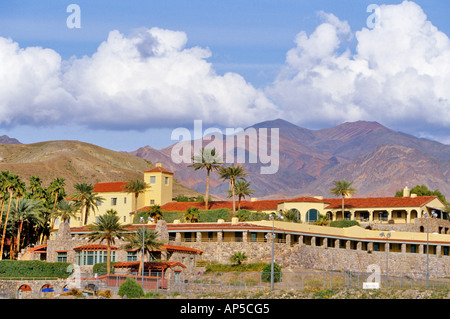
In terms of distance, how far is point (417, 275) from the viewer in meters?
102

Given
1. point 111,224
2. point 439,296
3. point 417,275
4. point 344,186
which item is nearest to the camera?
point 439,296

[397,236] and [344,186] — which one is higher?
[344,186]

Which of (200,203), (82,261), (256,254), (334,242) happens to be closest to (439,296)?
(256,254)

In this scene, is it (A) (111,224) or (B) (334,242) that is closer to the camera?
(A) (111,224)

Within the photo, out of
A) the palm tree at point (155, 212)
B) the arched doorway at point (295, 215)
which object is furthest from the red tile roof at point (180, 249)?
the arched doorway at point (295, 215)

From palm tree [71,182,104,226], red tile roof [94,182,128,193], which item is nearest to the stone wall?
palm tree [71,182,104,226]

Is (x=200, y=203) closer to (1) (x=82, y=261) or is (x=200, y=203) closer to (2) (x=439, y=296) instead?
(1) (x=82, y=261)

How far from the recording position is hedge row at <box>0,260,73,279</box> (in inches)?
3593

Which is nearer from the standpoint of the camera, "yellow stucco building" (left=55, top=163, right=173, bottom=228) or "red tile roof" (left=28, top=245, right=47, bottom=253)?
"red tile roof" (left=28, top=245, right=47, bottom=253)

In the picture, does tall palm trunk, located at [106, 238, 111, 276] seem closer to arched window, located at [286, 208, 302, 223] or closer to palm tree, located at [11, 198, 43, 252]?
palm tree, located at [11, 198, 43, 252]

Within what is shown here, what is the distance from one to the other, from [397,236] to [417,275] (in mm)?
6946

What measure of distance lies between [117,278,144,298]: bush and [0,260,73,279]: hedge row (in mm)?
19736

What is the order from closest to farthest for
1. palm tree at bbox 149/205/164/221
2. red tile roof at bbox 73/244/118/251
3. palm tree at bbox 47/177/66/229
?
red tile roof at bbox 73/244/118/251 < palm tree at bbox 149/205/164/221 < palm tree at bbox 47/177/66/229

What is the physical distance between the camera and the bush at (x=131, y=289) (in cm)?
7294
